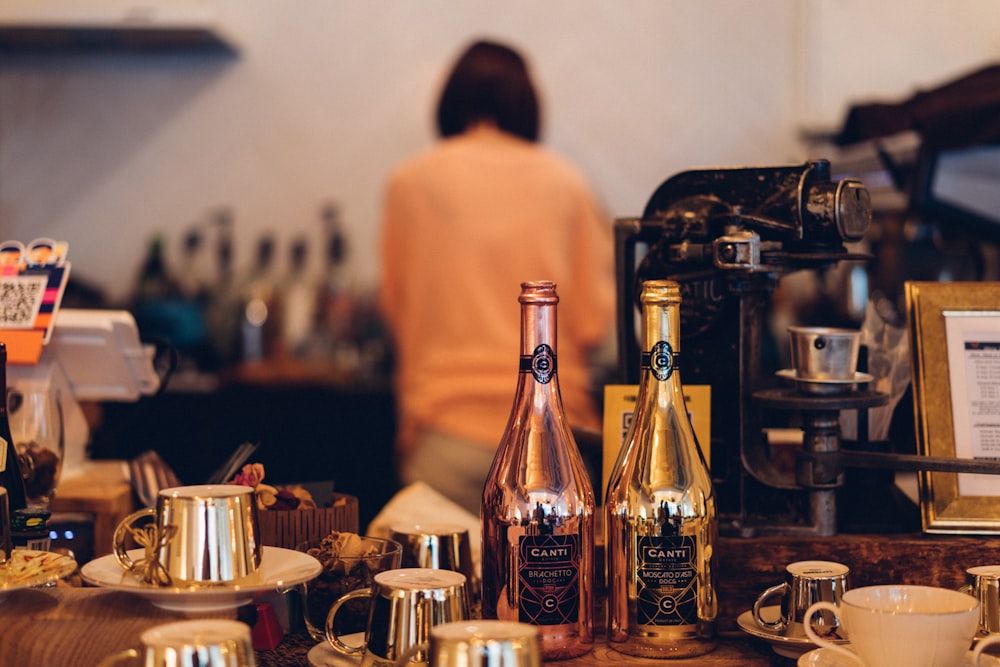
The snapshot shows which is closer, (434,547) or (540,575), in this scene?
(540,575)

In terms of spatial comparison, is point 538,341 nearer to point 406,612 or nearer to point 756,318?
point 406,612

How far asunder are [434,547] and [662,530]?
0.29 metres

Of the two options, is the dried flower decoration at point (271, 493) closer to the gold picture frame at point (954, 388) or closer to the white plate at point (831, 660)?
the white plate at point (831, 660)

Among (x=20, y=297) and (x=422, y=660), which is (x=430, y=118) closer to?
(x=20, y=297)

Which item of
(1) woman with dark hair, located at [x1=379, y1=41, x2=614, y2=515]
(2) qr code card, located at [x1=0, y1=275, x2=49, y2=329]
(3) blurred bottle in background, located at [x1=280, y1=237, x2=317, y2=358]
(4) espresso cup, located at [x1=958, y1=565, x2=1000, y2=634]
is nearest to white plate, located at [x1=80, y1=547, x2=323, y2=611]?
(2) qr code card, located at [x1=0, y1=275, x2=49, y2=329]

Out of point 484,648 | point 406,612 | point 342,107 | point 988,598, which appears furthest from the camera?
point 342,107

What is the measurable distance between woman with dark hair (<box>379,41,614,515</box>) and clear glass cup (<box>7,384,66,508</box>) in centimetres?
126

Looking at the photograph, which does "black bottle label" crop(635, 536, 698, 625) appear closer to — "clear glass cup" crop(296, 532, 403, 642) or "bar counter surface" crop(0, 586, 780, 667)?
"bar counter surface" crop(0, 586, 780, 667)

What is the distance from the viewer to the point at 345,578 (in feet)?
3.60

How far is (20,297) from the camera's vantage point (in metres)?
Result: 1.39

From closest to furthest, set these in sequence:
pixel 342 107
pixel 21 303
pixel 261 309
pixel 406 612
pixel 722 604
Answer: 1. pixel 406 612
2. pixel 722 604
3. pixel 21 303
4. pixel 261 309
5. pixel 342 107

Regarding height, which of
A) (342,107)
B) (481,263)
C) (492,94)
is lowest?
(481,263)

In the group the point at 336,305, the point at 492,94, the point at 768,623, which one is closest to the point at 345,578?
the point at 768,623

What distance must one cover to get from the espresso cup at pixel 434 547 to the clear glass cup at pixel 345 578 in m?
0.06
